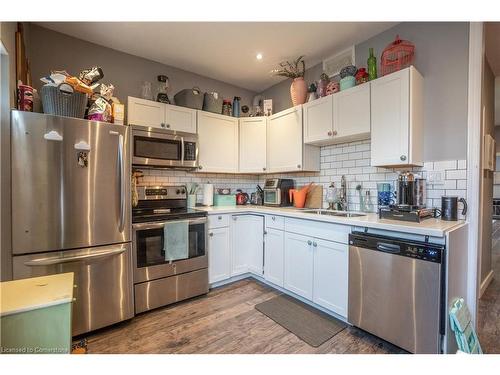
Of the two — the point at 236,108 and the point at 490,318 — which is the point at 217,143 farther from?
the point at 490,318

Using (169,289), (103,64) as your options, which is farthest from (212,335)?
(103,64)

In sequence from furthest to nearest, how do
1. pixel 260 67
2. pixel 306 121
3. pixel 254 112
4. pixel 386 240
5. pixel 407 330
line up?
pixel 254 112, pixel 260 67, pixel 306 121, pixel 386 240, pixel 407 330

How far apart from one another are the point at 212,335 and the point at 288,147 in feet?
6.96

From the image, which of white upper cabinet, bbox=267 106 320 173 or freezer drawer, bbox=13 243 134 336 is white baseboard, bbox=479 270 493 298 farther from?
freezer drawer, bbox=13 243 134 336

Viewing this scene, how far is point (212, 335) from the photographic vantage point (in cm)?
184

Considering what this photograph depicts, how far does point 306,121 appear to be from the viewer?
2.74m

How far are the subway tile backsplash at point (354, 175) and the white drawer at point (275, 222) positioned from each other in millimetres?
663

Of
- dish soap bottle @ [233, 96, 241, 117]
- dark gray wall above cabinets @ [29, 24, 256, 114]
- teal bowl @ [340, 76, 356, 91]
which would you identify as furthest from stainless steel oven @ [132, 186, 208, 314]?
teal bowl @ [340, 76, 356, 91]

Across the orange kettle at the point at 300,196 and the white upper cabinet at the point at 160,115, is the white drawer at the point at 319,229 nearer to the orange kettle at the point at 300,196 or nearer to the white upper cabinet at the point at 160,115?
the orange kettle at the point at 300,196

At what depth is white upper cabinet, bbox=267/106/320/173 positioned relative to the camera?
2.82m
